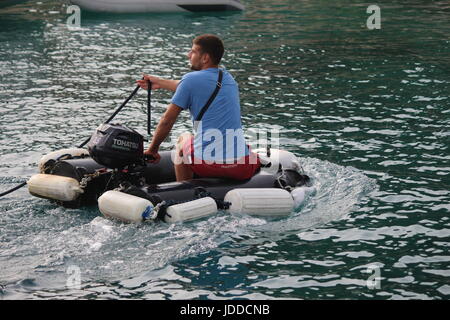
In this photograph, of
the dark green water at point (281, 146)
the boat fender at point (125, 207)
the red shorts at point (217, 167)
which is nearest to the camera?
the dark green water at point (281, 146)

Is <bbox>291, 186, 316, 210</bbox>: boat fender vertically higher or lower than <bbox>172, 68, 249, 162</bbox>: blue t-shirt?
lower

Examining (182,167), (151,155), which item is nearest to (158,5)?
(151,155)

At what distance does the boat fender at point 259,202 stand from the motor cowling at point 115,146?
1136 mm

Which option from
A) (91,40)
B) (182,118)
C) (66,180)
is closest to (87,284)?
(66,180)

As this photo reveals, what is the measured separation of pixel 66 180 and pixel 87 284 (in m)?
2.06

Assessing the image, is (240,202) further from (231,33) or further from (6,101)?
(231,33)

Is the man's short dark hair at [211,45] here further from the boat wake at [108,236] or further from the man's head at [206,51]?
the boat wake at [108,236]

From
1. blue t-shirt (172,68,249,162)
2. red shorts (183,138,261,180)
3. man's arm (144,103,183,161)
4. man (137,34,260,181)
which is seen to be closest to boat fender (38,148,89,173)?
man (137,34,260,181)

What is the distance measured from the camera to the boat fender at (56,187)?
28.5 feet

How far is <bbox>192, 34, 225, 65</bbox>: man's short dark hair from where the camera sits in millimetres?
8570

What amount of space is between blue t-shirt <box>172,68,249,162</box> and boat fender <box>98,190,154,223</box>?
97 centimetres

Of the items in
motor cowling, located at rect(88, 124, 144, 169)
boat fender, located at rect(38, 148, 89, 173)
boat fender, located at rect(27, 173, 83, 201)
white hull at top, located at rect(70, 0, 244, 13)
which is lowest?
boat fender, located at rect(27, 173, 83, 201)

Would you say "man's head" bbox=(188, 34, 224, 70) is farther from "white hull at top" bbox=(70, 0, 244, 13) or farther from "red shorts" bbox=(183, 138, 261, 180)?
"white hull at top" bbox=(70, 0, 244, 13)

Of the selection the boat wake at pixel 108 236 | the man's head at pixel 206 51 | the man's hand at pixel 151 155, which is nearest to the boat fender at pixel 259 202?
the boat wake at pixel 108 236
